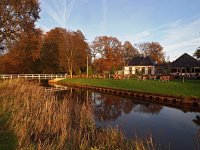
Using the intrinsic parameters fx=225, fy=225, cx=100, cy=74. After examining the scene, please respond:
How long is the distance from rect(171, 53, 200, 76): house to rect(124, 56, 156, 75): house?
894 centimetres

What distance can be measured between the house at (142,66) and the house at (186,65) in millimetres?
8943

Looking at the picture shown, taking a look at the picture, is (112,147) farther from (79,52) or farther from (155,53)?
(155,53)

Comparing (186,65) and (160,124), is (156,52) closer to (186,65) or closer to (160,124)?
(186,65)

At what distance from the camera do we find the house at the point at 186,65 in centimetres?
4508

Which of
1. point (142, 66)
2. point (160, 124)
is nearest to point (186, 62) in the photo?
point (142, 66)

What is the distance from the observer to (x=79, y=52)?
2053 inches

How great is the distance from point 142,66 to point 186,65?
14.1m

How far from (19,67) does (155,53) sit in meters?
45.1

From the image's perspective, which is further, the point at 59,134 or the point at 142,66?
the point at 142,66

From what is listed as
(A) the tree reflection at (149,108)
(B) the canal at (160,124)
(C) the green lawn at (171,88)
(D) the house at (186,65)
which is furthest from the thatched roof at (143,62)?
(B) the canal at (160,124)

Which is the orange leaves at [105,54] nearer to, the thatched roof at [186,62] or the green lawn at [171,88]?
the thatched roof at [186,62]

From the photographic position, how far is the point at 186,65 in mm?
45906

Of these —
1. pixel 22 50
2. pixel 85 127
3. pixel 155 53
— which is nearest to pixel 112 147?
pixel 85 127

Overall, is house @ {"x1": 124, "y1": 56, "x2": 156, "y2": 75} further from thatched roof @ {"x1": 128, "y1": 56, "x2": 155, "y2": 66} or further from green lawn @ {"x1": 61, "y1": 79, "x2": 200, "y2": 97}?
green lawn @ {"x1": 61, "y1": 79, "x2": 200, "y2": 97}
